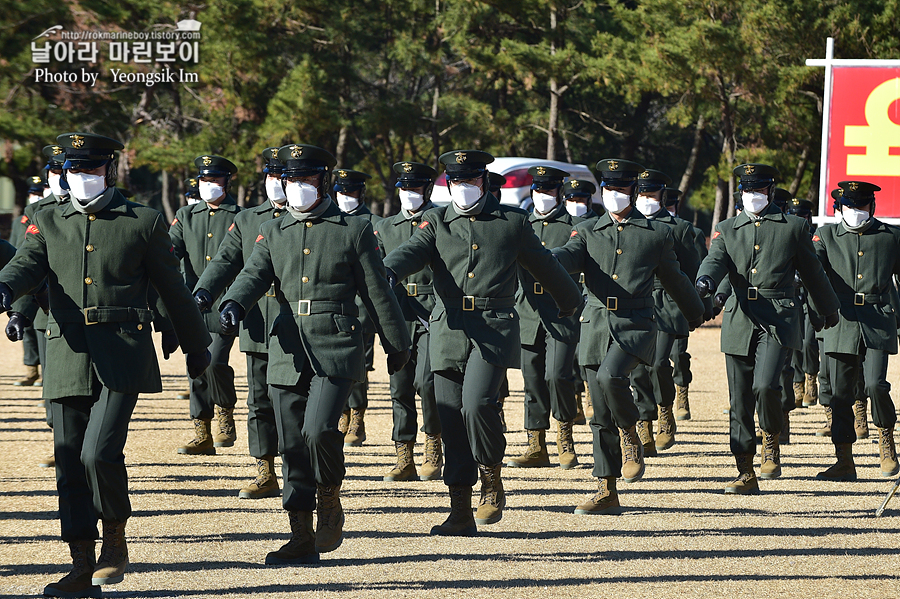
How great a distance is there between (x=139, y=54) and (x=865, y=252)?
84.5 feet

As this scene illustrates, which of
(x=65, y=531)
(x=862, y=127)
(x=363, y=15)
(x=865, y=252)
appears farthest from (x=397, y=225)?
(x=363, y=15)

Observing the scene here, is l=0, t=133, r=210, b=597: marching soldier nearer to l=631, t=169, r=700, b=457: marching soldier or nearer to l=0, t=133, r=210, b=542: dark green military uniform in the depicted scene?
l=0, t=133, r=210, b=542: dark green military uniform

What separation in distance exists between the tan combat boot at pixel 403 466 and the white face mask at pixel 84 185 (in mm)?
3844

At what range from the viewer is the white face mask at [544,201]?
10.3 m

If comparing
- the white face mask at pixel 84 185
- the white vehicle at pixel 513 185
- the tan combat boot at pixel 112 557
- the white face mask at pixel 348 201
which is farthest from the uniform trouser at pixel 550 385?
the white vehicle at pixel 513 185

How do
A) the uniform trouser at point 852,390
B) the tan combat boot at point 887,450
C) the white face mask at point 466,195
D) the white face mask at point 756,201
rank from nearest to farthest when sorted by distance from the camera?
the white face mask at point 466,195 < the white face mask at point 756,201 < the uniform trouser at point 852,390 < the tan combat boot at point 887,450

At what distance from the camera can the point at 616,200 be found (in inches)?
326

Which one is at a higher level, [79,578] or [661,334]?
[661,334]

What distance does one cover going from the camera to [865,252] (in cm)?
944

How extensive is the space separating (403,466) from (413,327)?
1.16 metres

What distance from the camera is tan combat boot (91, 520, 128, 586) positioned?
576 cm

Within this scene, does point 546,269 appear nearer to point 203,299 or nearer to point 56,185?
point 203,299

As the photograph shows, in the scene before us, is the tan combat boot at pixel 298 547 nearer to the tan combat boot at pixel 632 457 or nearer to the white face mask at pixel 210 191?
the tan combat boot at pixel 632 457

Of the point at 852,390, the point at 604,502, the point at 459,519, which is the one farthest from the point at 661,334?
the point at 459,519
